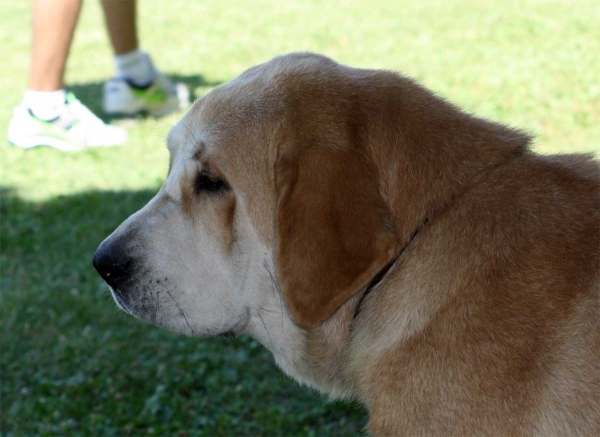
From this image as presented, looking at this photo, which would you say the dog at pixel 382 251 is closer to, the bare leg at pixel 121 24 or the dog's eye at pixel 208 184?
the dog's eye at pixel 208 184

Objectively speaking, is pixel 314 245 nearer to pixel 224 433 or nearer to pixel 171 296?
pixel 171 296

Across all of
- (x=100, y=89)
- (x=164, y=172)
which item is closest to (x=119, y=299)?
(x=164, y=172)

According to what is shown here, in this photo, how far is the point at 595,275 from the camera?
2395mm

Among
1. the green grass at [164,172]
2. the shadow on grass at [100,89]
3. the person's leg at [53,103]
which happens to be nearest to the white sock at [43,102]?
the person's leg at [53,103]

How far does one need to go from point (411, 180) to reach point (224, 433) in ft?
6.96

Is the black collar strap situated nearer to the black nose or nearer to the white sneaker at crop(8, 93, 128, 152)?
the black nose

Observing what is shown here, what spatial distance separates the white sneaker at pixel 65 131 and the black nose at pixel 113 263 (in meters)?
5.13

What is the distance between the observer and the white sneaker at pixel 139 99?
880cm

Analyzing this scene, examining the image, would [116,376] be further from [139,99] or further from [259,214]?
[139,99]

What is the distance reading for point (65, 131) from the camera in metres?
8.09

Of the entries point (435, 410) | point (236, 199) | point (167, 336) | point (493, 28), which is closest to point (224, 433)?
point (167, 336)

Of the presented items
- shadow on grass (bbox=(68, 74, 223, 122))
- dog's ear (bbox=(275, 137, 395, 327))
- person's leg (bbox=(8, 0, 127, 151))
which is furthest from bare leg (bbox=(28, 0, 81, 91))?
dog's ear (bbox=(275, 137, 395, 327))

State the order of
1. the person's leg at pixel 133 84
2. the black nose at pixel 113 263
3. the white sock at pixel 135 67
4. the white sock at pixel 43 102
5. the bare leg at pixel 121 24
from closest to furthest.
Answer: the black nose at pixel 113 263 < the white sock at pixel 43 102 < the bare leg at pixel 121 24 < the person's leg at pixel 133 84 < the white sock at pixel 135 67

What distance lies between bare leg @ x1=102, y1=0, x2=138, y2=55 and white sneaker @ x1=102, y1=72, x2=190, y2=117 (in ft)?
1.29
